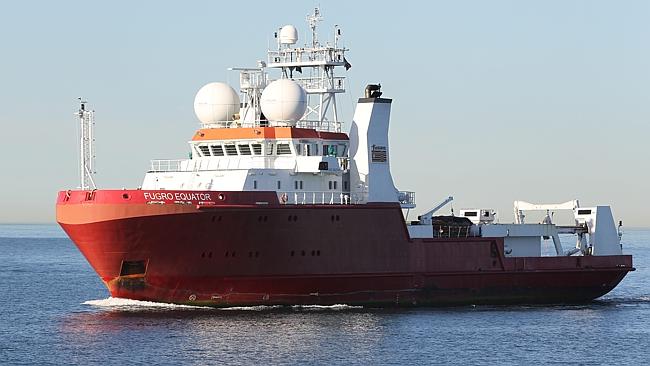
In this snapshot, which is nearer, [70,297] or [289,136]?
[289,136]

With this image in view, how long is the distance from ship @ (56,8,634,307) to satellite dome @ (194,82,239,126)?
2.1 inches

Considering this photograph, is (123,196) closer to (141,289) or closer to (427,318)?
(141,289)

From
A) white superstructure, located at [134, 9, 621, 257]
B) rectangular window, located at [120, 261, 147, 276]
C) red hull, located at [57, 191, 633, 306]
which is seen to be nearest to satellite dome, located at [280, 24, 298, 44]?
white superstructure, located at [134, 9, 621, 257]

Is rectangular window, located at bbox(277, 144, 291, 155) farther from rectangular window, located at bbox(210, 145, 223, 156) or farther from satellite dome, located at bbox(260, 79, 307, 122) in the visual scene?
rectangular window, located at bbox(210, 145, 223, 156)

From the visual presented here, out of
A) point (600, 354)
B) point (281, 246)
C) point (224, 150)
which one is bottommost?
point (600, 354)

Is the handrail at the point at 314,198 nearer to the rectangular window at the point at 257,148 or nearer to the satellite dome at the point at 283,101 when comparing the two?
the rectangular window at the point at 257,148

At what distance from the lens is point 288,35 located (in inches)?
2036

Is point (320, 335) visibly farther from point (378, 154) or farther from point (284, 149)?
point (378, 154)

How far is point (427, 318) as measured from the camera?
4497cm

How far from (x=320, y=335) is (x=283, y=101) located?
11332mm

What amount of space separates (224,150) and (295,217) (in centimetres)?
562

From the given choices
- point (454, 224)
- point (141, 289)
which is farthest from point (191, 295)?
point (454, 224)

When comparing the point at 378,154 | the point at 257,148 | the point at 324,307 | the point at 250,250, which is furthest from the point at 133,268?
the point at 378,154

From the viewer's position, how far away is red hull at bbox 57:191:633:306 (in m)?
42.7
